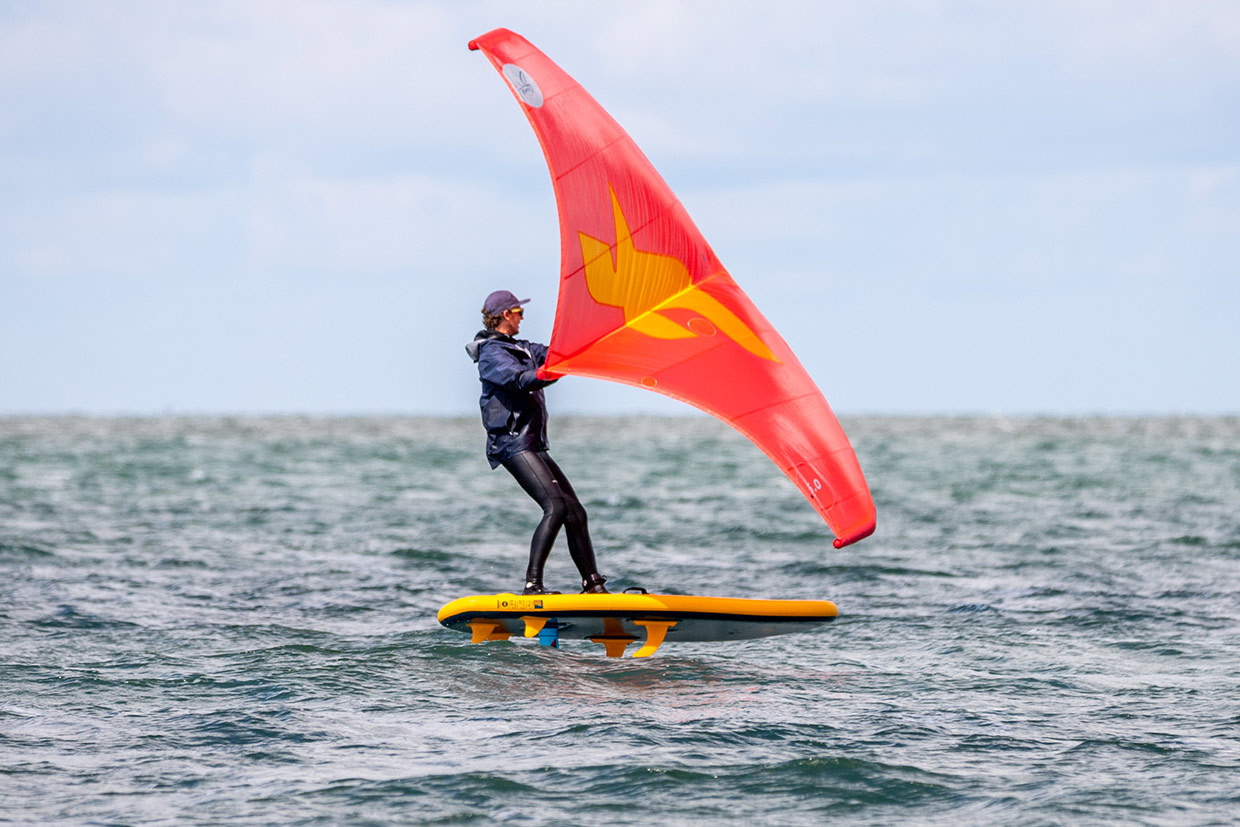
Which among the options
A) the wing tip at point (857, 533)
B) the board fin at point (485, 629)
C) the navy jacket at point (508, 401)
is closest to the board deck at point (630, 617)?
the board fin at point (485, 629)

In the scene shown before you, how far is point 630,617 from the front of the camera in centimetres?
989

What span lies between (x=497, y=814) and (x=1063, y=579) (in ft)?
37.1

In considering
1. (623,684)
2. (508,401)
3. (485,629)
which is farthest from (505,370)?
(623,684)

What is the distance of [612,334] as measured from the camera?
32.0 ft

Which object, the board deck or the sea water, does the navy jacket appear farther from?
the sea water

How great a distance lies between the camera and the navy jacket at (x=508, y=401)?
384 inches

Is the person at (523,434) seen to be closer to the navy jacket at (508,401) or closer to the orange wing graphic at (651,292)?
the navy jacket at (508,401)

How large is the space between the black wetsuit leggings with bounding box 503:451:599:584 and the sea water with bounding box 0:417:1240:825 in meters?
0.98

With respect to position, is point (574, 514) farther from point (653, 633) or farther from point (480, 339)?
point (480, 339)

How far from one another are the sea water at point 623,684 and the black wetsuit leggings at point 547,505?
976 mm

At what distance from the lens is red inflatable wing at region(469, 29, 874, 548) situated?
933 centimetres

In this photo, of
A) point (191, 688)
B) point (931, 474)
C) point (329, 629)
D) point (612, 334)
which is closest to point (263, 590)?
point (329, 629)

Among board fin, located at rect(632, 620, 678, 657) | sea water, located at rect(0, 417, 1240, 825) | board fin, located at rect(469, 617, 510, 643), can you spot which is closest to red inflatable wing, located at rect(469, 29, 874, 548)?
board fin, located at rect(632, 620, 678, 657)

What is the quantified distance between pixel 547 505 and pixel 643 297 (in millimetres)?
1687
